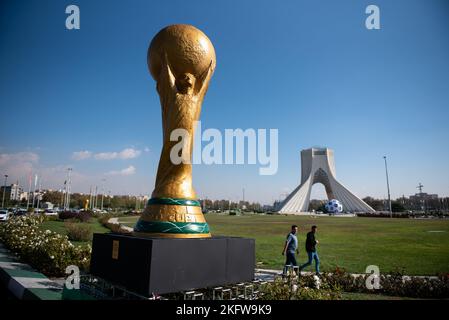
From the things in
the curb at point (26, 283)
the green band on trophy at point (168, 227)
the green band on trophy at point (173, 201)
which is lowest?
the curb at point (26, 283)

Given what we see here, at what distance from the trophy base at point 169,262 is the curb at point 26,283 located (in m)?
0.96

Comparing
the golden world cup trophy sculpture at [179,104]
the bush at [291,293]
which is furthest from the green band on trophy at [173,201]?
the bush at [291,293]

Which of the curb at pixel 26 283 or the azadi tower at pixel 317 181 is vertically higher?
the azadi tower at pixel 317 181

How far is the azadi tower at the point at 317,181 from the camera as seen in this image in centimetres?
6674

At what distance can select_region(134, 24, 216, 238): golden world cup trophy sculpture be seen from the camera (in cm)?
661

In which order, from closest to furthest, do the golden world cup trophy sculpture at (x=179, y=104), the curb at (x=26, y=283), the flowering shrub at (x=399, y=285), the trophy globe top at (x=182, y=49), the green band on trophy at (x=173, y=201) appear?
1. the curb at (x=26, y=283)
2. the green band on trophy at (x=173, y=201)
3. the golden world cup trophy sculpture at (x=179, y=104)
4. the trophy globe top at (x=182, y=49)
5. the flowering shrub at (x=399, y=285)

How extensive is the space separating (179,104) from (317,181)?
7367 cm

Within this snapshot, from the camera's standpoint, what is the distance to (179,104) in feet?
22.7

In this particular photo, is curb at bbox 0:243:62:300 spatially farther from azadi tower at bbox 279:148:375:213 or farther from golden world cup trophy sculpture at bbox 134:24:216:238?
azadi tower at bbox 279:148:375:213

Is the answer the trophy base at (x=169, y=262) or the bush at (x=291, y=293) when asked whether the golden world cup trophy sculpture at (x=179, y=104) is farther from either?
the bush at (x=291, y=293)

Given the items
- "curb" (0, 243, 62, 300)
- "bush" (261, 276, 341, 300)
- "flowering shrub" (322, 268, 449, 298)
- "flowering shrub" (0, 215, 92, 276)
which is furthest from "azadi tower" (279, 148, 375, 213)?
"bush" (261, 276, 341, 300)

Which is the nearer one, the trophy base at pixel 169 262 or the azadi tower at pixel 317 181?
the trophy base at pixel 169 262
